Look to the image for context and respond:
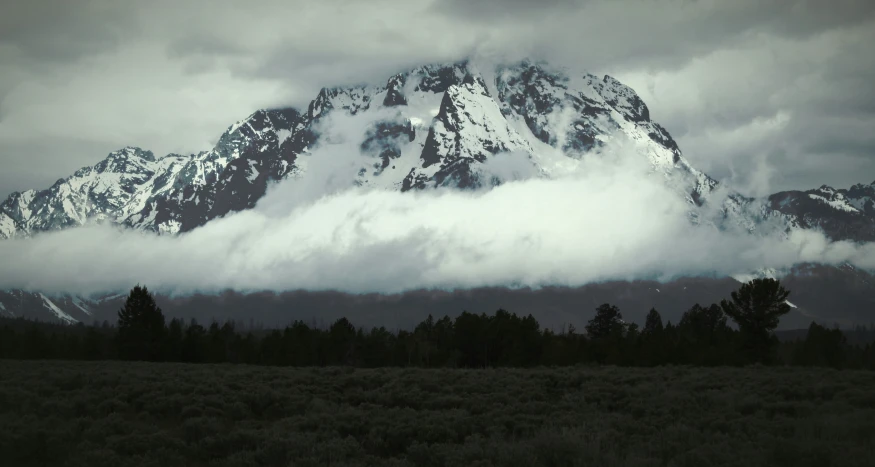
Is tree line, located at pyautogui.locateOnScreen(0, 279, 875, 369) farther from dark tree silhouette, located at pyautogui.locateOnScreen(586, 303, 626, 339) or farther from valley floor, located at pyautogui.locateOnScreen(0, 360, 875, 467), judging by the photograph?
Answer: valley floor, located at pyautogui.locateOnScreen(0, 360, 875, 467)

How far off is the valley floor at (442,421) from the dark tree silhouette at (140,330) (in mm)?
38004

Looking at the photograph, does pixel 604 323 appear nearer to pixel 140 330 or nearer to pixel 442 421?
pixel 140 330

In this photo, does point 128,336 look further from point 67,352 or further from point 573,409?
point 573,409

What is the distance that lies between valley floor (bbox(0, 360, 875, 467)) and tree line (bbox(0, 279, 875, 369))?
109ft

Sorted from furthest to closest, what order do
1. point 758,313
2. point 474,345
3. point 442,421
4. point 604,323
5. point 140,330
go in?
point 604,323 < point 474,345 < point 140,330 < point 758,313 < point 442,421

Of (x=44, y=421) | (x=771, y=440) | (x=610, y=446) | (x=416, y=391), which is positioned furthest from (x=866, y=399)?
(x=44, y=421)

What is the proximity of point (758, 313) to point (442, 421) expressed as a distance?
49.7m

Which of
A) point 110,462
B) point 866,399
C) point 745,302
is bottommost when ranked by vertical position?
point 110,462

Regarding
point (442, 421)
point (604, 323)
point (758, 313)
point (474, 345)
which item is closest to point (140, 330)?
point (474, 345)

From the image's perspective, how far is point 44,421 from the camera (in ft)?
68.0

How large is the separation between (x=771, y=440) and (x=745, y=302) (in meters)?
50.1

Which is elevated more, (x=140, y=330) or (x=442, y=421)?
(x=140, y=330)

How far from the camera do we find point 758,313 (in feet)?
210

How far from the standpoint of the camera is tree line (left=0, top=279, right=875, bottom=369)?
209 feet
